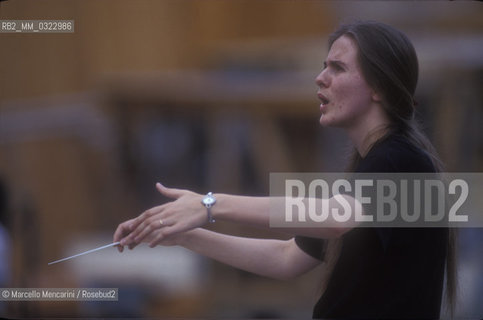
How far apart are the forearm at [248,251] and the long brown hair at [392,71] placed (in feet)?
1.40

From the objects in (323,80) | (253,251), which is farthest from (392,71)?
(253,251)

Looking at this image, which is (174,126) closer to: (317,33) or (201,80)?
(201,80)

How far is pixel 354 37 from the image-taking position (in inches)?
64.4

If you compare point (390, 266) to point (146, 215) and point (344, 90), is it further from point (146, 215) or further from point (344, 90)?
point (146, 215)

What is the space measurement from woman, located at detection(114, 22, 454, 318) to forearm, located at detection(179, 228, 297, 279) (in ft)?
0.11

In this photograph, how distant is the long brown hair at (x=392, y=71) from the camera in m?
1.56

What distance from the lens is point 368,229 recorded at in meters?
1.44

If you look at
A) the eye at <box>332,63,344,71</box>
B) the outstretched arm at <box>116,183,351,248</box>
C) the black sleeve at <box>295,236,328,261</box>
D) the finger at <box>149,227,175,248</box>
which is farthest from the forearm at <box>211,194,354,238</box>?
the eye at <box>332,63,344,71</box>

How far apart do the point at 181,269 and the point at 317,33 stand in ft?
2.77

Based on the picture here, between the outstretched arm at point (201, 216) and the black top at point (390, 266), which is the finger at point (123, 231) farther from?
the black top at point (390, 266)

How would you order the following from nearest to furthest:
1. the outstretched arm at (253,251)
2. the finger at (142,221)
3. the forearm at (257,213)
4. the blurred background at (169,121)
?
the forearm at (257,213) < the finger at (142,221) < the outstretched arm at (253,251) < the blurred background at (169,121)

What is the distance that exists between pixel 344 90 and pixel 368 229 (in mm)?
381

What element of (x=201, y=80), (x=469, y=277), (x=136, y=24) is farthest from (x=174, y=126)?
(x=469, y=277)

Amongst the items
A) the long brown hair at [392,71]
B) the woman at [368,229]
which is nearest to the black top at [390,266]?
the woman at [368,229]
